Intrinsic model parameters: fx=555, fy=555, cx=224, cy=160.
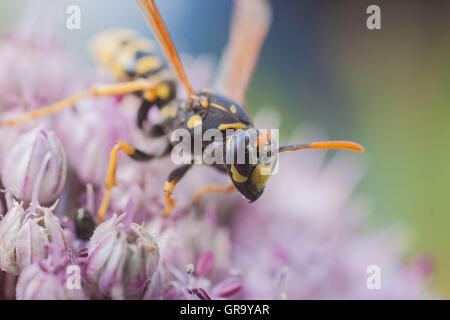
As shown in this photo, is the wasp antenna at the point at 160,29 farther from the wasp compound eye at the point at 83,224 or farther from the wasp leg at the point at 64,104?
the wasp compound eye at the point at 83,224

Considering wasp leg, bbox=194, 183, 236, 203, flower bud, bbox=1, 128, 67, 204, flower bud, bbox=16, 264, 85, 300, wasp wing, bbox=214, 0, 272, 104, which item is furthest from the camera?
wasp wing, bbox=214, 0, 272, 104

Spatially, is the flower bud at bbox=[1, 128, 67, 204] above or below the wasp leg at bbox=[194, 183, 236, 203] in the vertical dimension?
above

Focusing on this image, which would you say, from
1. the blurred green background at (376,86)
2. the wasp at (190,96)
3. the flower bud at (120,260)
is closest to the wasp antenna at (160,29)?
the wasp at (190,96)

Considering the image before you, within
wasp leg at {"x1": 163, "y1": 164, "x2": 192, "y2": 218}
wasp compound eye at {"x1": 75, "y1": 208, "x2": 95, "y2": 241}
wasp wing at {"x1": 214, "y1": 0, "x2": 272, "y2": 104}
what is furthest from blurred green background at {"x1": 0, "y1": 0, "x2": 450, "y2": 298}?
wasp compound eye at {"x1": 75, "y1": 208, "x2": 95, "y2": 241}

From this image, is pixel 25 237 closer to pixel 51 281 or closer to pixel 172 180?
pixel 51 281

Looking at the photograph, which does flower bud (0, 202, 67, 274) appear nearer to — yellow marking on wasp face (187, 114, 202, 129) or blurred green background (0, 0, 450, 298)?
yellow marking on wasp face (187, 114, 202, 129)
